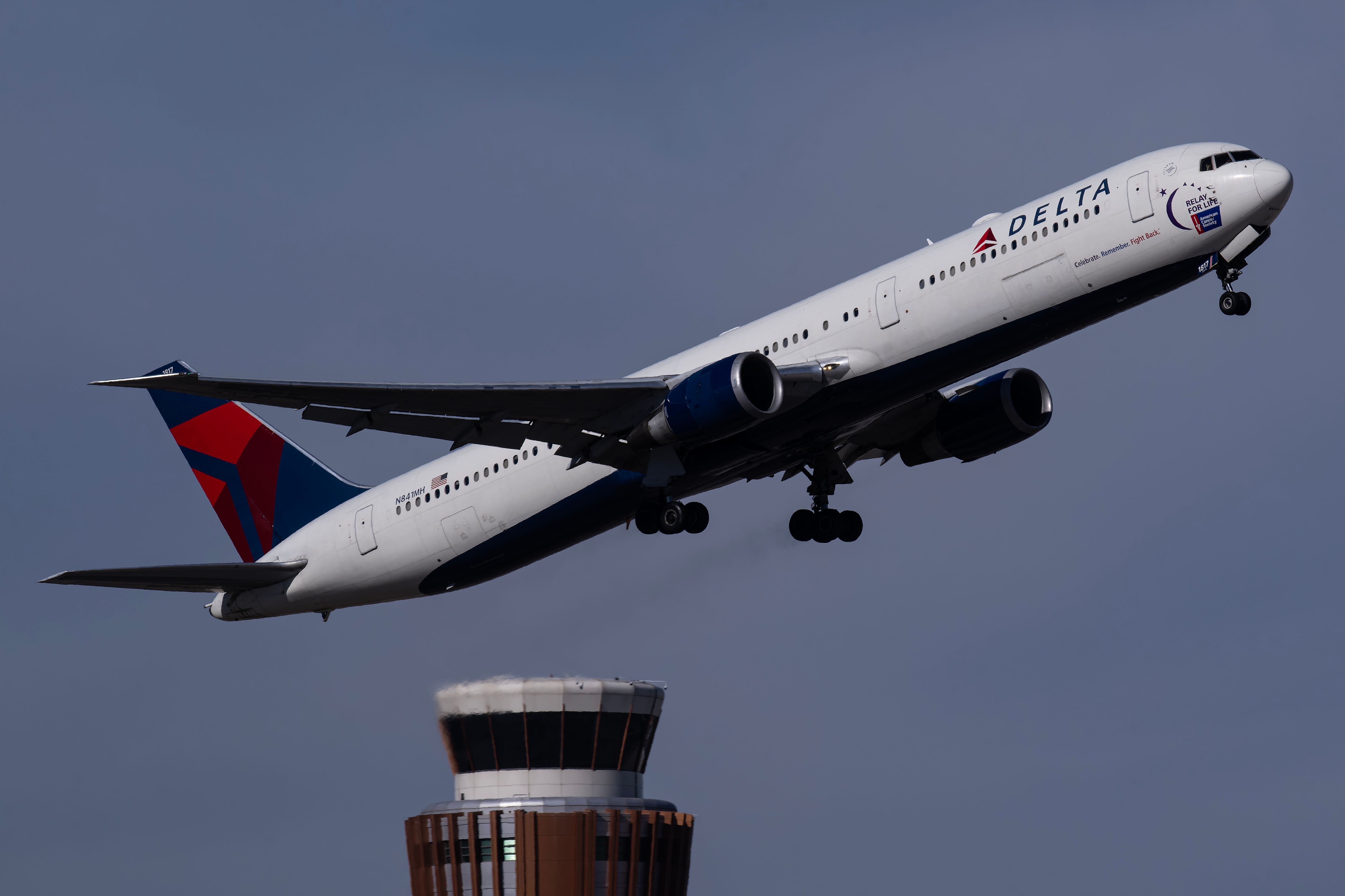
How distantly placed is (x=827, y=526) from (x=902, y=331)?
9.72 meters

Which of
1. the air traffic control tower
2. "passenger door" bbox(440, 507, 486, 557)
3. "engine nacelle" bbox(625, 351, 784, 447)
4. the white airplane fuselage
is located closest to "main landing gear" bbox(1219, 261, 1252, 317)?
the white airplane fuselage

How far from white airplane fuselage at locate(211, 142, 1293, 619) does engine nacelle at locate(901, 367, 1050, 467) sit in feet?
10.4

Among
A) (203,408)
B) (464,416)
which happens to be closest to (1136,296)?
(464,416)

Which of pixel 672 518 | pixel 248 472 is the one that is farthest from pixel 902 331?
pixel 248 472

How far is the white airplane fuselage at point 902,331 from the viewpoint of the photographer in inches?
1353

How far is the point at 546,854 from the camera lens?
204 feet

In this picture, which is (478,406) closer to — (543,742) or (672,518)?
(672,518)

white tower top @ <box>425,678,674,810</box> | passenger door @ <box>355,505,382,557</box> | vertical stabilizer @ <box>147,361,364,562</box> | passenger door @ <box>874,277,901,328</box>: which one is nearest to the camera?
passenger door @ <box>874,277,901,328</box>

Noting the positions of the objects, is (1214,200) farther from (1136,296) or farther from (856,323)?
(856,323)

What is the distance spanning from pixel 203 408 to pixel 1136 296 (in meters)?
28.2

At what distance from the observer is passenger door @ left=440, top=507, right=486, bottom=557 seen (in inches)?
1661

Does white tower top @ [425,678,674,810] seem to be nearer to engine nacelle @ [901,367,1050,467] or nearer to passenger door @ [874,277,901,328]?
engine nacelle @ [901,367,1050,467]

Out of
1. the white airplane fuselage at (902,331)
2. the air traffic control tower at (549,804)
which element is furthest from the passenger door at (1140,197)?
the air traffic control tower at (549,804)

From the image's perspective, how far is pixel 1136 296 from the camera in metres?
35.2
